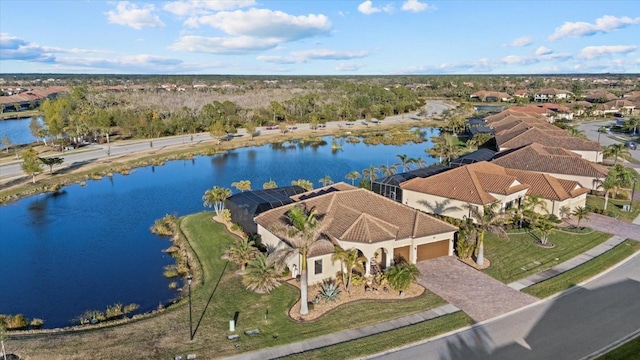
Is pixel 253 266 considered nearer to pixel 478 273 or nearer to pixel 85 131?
pixel 478 273

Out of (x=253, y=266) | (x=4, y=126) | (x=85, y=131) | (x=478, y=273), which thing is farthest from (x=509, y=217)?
(x=4, y=126)

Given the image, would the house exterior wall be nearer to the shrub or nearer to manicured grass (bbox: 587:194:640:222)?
manicured grass (bbox: 587:194:640:222)

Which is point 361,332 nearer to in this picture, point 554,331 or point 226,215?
point 554,331

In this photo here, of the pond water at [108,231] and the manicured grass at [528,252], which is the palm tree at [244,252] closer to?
the pond water at [108,231]

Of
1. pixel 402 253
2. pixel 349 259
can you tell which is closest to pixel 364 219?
pixel 402 253

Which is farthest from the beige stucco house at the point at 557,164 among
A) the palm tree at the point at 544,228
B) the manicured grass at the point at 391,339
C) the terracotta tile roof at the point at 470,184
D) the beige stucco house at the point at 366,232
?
the manicured grass at the point at 391,339

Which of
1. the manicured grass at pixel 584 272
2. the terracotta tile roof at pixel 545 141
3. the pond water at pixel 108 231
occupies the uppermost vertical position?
the terracotta tile roof at pixel 545 141
